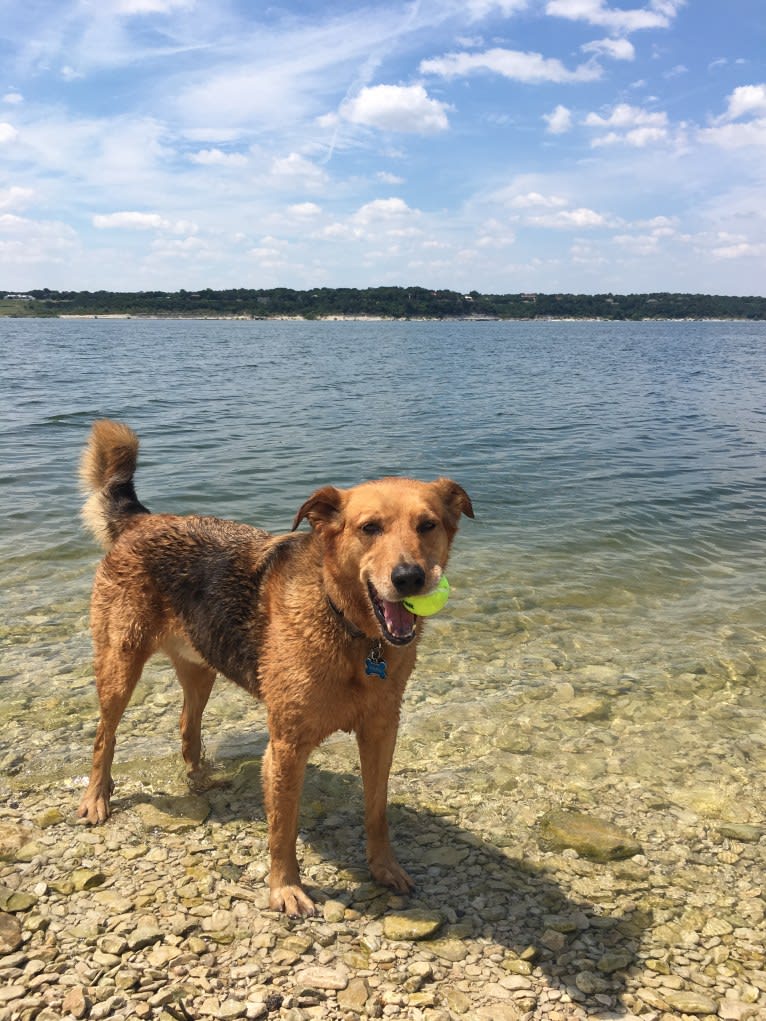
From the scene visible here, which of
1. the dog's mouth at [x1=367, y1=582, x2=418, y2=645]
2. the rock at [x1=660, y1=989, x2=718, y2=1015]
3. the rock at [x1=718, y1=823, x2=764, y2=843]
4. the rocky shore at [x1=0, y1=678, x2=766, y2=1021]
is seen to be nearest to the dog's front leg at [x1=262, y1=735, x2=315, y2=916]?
the rocky shore at [x1=0, y1=678, x2=766, y2=1021]

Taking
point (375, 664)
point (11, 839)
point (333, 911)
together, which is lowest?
point (333, 911)

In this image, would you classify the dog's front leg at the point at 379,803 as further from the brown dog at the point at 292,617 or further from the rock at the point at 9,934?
the rock at the point at 9,934

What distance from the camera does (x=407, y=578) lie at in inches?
135

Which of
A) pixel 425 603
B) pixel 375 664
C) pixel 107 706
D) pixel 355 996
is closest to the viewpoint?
pixel 355 996

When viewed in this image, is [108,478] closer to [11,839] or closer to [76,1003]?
[11,839]

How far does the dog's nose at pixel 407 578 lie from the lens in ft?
11.3

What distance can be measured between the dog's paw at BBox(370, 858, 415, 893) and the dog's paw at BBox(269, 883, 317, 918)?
41 cm

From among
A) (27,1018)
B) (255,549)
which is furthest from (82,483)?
(27,1018)

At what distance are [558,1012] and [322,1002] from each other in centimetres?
105

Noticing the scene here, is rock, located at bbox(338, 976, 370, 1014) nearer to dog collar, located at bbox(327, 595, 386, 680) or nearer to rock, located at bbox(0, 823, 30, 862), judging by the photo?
dog collar, located at bbox(327, 595, 386, 680)

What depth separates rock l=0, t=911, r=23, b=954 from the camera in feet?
11.4

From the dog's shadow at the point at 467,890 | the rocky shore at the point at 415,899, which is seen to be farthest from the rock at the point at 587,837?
the dog's shadow at the point at 467,890

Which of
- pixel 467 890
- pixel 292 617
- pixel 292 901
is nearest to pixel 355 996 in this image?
pixel 292 901

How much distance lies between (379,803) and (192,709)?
1621 mm
